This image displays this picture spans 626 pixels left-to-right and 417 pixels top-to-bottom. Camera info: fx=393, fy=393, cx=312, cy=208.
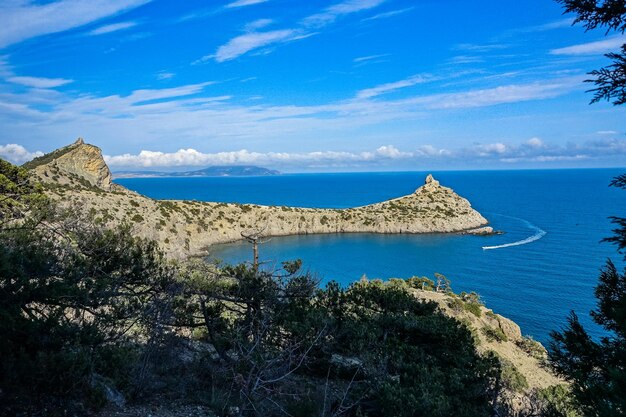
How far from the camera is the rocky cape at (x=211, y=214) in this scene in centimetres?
6519

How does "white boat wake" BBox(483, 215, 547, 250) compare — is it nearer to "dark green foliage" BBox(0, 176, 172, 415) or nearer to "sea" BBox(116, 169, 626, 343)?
"sea" BBox(116, 169, 626, 343)

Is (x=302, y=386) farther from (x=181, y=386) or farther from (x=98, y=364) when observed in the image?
(x=98, y=364)

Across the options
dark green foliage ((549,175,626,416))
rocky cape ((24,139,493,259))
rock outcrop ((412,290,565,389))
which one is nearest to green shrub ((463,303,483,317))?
rock outcrop ((412,290,565,389))

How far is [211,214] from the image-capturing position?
8212 cm

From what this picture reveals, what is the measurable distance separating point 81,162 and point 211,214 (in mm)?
33487

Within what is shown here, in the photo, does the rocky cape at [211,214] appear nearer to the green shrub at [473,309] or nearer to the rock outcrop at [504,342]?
the green shrub at [473,309]

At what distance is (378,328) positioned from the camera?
1384 cm

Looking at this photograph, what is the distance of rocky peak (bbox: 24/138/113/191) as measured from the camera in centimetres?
8256

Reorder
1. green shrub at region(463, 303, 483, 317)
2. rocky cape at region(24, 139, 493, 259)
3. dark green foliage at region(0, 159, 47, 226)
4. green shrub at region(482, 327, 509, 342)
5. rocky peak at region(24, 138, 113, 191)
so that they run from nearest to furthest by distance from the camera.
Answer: dark green foliage at region(0, 159, 47, 226) → green shrub at region(482, 327, 509, 342) → green shrub at region(463, 303, 483, 317) → rocky cape at region(24, 139, 493, 259) → rocky peak at region(24, 138, 113, 191)

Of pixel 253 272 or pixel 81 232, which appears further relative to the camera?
pixel 253 272

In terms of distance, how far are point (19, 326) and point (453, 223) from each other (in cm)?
9836

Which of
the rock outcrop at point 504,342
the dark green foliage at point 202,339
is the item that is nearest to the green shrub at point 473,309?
the rock outcrop at point 504,342

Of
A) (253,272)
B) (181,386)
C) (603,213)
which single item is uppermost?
(253,272)

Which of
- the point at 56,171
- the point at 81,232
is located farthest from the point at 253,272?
the point at 56,171
